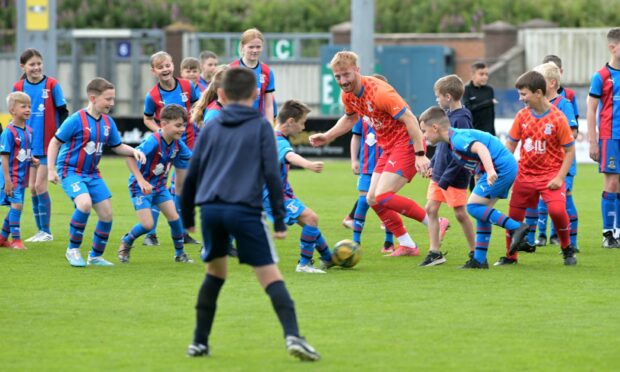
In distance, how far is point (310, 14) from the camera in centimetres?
4512

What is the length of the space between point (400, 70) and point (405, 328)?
29.7 metres

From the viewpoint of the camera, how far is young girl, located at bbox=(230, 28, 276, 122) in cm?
1161

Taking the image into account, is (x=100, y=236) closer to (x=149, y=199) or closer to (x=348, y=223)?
(x=149, y=199)

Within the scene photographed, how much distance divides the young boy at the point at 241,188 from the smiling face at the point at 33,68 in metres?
6.28

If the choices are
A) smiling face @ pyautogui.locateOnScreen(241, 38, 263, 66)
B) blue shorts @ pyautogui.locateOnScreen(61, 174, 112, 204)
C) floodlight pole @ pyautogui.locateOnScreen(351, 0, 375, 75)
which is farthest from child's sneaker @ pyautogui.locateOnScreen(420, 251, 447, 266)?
floodlight pole @ pyautogui.locateOnScreen(351, 0, 375, 75)

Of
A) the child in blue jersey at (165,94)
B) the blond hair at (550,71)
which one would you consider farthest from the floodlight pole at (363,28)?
the blond hair at (550,71)

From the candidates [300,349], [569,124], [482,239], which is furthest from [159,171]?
[300,349]

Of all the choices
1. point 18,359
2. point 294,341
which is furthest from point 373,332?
point 18,359

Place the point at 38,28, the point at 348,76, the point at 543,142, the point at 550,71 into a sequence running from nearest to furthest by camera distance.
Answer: the point at 348,76 → the point at 543,142 → the point at 550,71 → the point at 38,28

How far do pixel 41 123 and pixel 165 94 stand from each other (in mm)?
1574

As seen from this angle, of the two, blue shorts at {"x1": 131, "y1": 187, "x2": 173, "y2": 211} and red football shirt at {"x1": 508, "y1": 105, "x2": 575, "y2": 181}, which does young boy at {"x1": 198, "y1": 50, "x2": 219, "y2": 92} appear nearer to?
blue shorts at {"x1": 131, "y1": 187, "x2": 173, "y2": 211}

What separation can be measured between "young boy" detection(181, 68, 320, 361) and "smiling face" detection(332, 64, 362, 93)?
3.29 meters

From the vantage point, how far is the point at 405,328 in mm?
7871

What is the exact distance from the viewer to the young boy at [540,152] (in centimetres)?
1041
